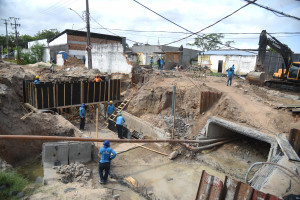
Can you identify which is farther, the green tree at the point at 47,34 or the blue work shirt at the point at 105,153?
the green tree at the point at 47,34

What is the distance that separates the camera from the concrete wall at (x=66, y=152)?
304 inches

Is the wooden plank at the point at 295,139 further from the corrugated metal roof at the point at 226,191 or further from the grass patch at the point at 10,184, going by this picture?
the grass patch at the point at 10,184

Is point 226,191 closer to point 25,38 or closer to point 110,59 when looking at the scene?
point 110,59

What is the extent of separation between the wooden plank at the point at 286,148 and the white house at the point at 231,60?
689 inches

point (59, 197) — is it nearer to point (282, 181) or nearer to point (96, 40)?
point (282, 181)

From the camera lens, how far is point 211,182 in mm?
4379

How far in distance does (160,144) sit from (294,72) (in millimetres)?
13045

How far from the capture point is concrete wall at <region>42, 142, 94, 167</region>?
7719 millimetres

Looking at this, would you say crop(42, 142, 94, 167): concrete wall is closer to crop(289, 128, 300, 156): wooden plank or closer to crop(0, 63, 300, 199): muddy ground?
crop(0, 63, 300, 199): muddy ground

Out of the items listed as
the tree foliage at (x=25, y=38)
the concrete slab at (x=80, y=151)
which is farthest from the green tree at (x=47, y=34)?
the concrete slab at (x=80, y=151)

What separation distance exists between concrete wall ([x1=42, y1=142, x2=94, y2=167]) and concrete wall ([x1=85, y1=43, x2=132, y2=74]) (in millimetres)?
11003

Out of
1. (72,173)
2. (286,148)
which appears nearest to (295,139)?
(286,148)

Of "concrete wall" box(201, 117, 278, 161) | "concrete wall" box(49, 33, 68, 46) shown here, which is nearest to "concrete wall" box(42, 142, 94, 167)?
"concrete wall" box(201, 117, 278, 161)

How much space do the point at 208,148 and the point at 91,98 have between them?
9361mm
